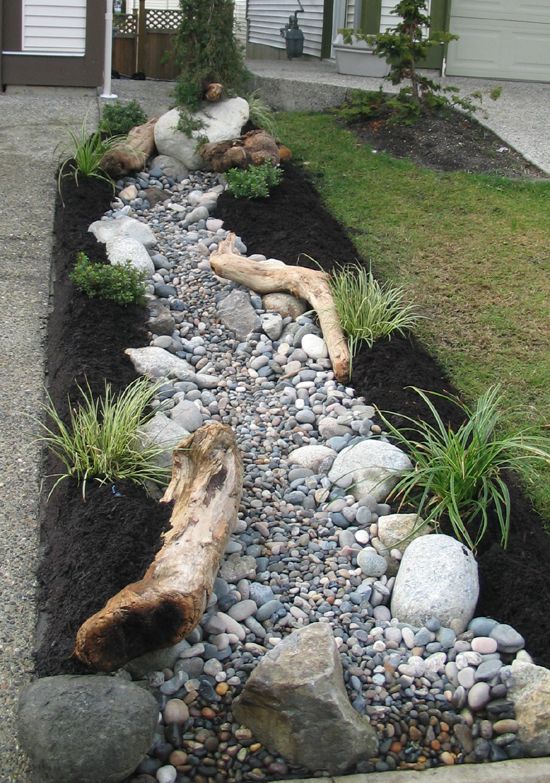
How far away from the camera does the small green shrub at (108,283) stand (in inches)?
196

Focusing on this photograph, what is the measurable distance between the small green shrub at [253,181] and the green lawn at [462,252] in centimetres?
56

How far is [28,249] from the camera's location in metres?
5.90

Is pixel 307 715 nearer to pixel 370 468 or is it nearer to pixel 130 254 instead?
pixel 370 468

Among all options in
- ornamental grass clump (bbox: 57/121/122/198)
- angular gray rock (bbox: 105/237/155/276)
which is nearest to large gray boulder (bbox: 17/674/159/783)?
angular gray rock (bbox: 105/237/155/276)

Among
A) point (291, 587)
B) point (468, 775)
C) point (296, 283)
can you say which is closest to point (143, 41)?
point (296, 283)

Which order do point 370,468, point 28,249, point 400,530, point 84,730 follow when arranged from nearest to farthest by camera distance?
point 84,730
point 400,530
point 370,468
point 28,249

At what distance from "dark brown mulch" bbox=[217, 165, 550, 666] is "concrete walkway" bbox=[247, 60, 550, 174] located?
231 centimetres

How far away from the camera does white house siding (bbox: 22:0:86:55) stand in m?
9.84

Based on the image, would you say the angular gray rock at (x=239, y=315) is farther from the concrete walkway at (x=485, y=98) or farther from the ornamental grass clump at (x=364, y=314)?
the concrete walkway at (x=485, y=98)

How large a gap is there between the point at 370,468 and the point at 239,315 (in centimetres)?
170

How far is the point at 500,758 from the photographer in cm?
269

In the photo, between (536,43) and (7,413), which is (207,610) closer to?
(7,413)

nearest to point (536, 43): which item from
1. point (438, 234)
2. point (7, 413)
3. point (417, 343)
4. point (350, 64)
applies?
point (350, 64)

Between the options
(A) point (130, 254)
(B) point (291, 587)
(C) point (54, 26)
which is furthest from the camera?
(C) point (54, 26)
